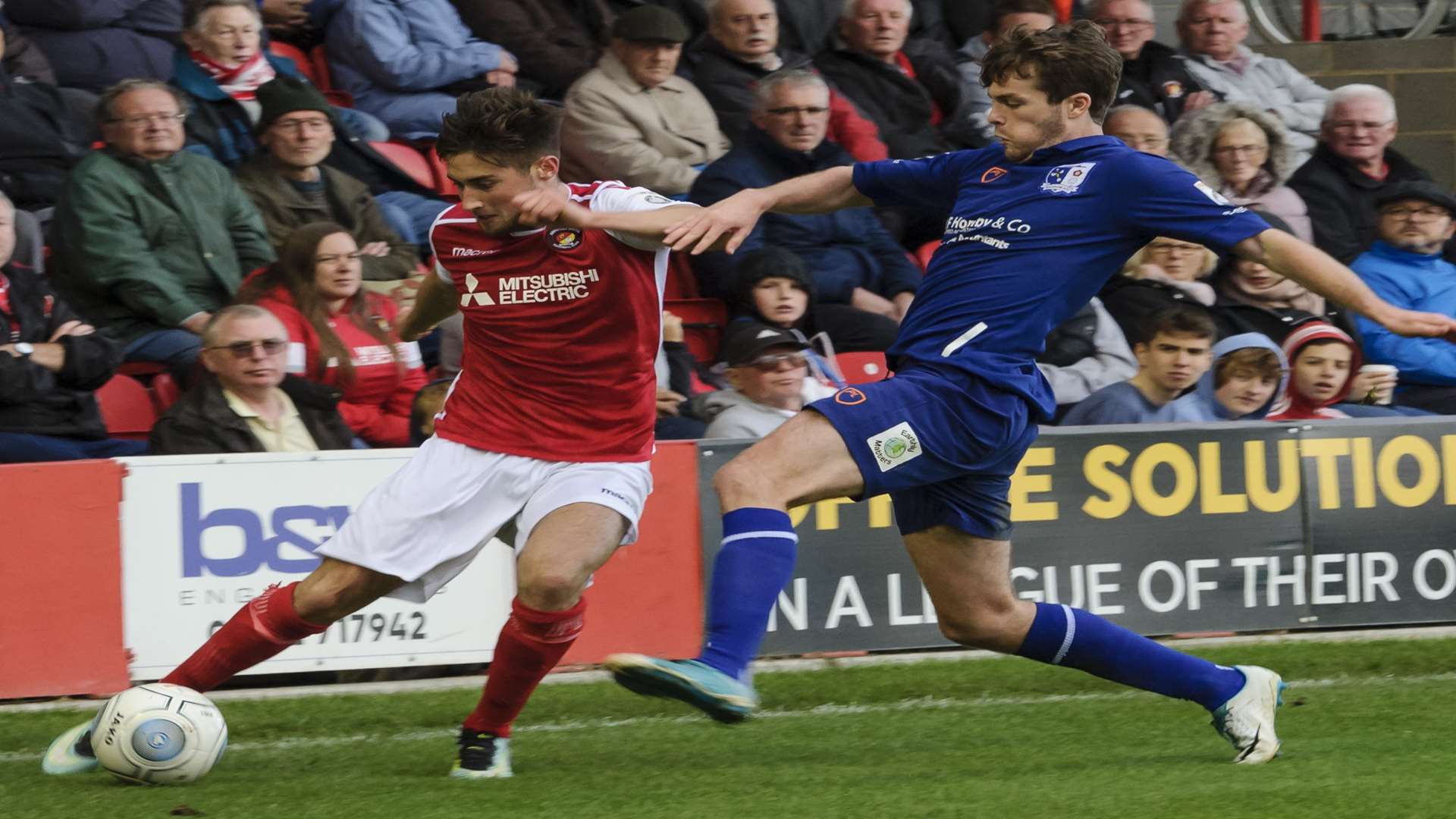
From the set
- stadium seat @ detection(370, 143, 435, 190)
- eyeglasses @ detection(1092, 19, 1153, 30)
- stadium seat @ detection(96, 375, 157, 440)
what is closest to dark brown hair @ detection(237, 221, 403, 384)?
stadium seat @ detection(96, 375, 157, 440)

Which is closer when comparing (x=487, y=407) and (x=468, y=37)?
(x=487, y=407)

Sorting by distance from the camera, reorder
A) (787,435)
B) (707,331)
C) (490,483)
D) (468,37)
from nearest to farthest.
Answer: (787,435)
(490,483)
(707,331)
(468,37)

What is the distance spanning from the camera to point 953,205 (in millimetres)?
4797

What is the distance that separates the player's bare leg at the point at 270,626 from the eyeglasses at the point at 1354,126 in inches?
267

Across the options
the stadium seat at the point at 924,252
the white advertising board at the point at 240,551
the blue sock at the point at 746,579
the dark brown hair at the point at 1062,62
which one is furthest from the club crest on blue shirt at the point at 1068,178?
the stadium seat at the point at 924,252

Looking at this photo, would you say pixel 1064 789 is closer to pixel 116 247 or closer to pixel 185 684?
pixel 185 684

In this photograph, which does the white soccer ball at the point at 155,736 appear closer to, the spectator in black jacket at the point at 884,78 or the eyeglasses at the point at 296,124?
the eyeglasses at the point at 296,124

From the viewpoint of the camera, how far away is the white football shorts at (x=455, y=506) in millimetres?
4613

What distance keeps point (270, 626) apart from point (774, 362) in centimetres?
304

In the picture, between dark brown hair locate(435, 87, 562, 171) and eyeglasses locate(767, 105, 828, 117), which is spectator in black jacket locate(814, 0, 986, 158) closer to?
eyeglasses locate(767, 105, 828, 117)

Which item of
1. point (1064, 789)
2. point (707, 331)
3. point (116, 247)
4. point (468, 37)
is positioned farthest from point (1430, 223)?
point (116, 247)

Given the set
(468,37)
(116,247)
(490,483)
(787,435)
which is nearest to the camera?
(787,435)

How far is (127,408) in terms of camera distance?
7.34 metres

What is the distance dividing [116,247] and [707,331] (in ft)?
8.51
